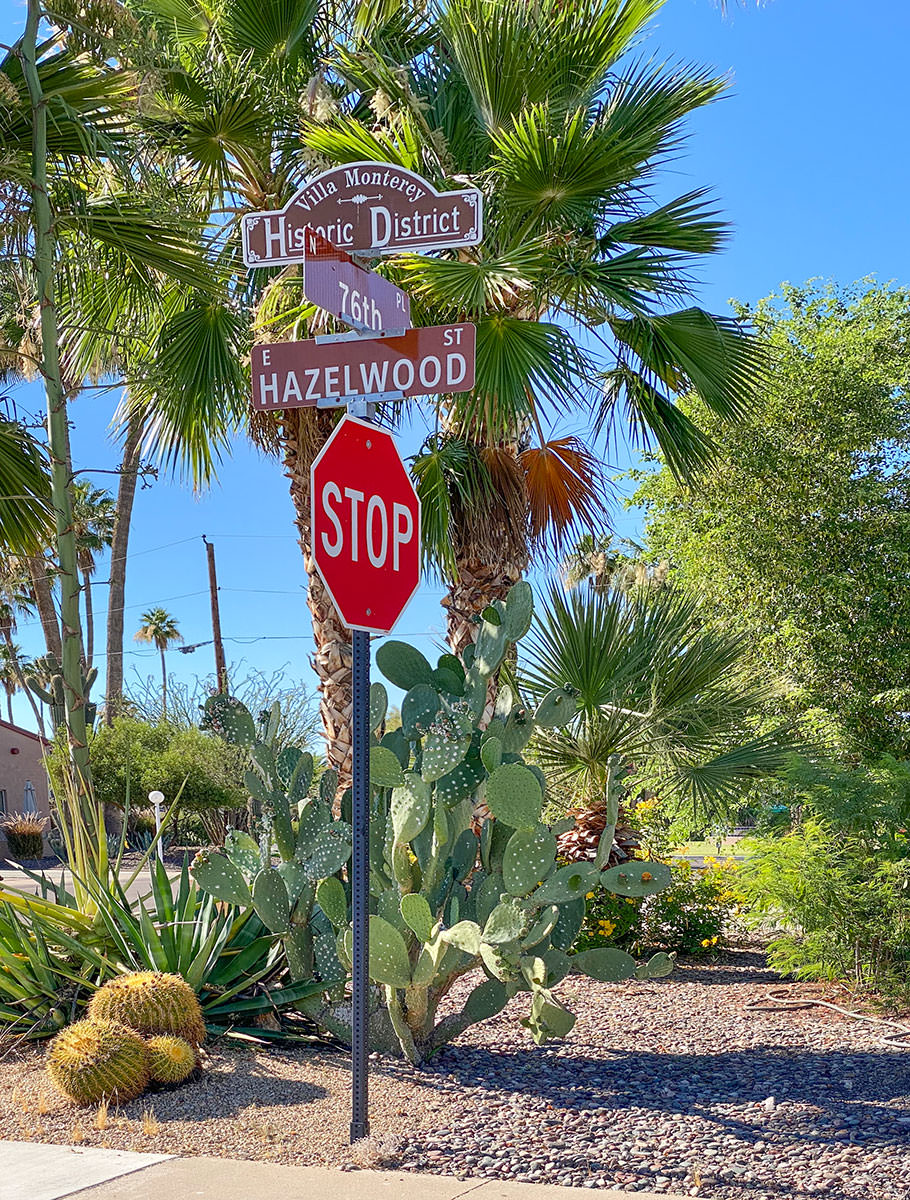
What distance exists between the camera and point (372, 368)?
5016 mm

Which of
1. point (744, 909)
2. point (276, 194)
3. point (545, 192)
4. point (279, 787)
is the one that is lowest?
point (744, 909)

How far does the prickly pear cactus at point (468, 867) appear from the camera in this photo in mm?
5547

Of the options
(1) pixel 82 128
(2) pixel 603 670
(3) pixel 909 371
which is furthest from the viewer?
(3) pixel 909 371

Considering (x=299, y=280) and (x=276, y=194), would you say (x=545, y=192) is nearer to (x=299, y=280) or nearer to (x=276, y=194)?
(x=299, y=280)

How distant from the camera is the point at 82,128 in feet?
24.7

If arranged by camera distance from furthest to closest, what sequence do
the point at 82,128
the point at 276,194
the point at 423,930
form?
1. the point at 276,194
2. the point at 82,128
3. the point at 423,930

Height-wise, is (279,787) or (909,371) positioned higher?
(909,371)

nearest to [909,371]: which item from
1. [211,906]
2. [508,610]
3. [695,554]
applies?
[695,554]

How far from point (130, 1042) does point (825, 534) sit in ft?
37.8

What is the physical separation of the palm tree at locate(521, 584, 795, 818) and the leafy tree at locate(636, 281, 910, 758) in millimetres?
4947

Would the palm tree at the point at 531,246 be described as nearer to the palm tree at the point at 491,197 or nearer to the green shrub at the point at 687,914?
the palm tree at the point at 491,197

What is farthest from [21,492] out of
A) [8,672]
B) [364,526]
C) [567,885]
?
[8,672]

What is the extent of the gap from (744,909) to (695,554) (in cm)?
724

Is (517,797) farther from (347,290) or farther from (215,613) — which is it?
(215,613)
